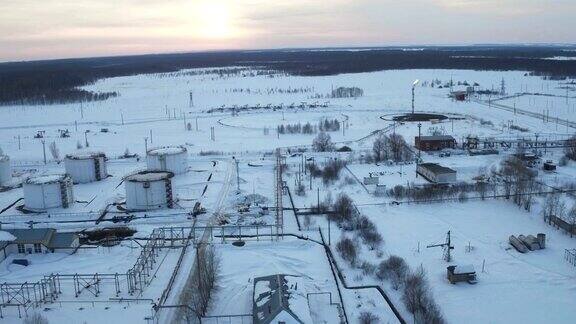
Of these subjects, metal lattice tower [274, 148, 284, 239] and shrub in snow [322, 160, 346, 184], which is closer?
metal lattice tower [274, 148, 284, 239]

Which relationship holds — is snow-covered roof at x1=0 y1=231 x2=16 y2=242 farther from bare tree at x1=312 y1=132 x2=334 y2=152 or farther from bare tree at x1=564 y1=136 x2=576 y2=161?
bare tree at x1=564 y1=136 x2=576 y2=161

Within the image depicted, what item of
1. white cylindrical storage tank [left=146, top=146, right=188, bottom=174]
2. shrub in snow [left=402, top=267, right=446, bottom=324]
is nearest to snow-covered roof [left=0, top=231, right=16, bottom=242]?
white cylindrical storage tank [left=146, top=146, right=188, bottom=174]

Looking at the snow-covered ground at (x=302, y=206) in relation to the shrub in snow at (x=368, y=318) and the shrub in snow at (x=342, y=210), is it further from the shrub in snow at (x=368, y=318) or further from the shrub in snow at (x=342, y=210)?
the shrub in snow at (x=342, y=210)

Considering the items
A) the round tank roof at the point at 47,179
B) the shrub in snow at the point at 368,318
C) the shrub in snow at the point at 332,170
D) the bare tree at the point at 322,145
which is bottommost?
the shrub in snow at the point at 368,318

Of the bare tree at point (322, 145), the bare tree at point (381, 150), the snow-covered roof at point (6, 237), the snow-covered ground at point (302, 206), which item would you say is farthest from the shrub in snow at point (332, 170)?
the snow-covered roof at point (6, 237)

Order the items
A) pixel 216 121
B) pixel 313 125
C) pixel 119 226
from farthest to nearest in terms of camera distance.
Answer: pixel 216 121
pixel 313 125
pixel 119 226

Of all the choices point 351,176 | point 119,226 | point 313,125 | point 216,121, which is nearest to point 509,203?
point 351,176

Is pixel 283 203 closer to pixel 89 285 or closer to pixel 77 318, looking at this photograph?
pixel 89 285
